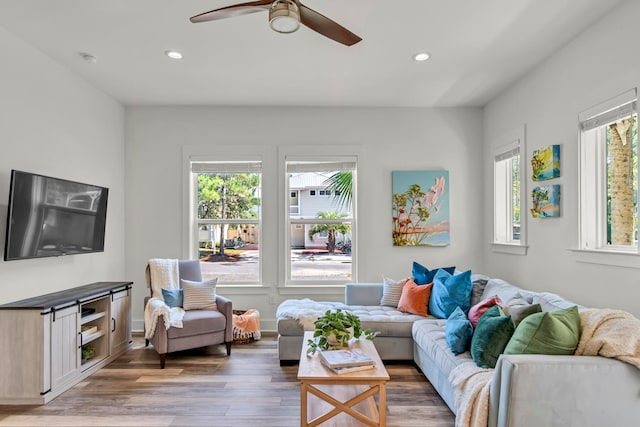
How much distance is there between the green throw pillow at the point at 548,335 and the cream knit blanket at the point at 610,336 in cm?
5

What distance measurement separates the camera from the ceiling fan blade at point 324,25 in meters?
2.07

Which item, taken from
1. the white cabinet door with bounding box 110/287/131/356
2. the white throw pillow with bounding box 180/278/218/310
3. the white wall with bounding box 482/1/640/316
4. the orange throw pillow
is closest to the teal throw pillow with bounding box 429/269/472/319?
the orange throw pillow

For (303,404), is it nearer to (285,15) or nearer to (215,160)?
(285,15)

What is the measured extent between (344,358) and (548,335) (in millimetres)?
1172

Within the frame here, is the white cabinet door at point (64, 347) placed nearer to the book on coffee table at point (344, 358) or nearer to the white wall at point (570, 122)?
the book on coffee table at point (344, 358)

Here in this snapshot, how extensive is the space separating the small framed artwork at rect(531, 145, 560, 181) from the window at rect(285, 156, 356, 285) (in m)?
2.05

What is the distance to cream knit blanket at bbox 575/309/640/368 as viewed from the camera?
188cm

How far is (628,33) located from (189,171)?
14.5ft

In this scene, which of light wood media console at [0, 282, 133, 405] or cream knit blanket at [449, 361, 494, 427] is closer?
cream knit blanket at [449, 361, 494, 427]

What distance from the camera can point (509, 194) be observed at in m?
4.40

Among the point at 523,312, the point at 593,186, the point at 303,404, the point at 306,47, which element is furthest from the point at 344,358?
the point at 306,47

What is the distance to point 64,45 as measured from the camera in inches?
127

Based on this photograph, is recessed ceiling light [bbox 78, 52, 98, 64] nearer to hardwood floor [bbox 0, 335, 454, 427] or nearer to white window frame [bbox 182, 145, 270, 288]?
white window frame [bbox 182, 145, 270, 288]

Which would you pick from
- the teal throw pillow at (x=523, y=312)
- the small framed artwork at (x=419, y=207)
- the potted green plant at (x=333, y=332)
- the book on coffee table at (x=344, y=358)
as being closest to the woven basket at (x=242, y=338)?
the potted green plant at (x=333, y=332)
